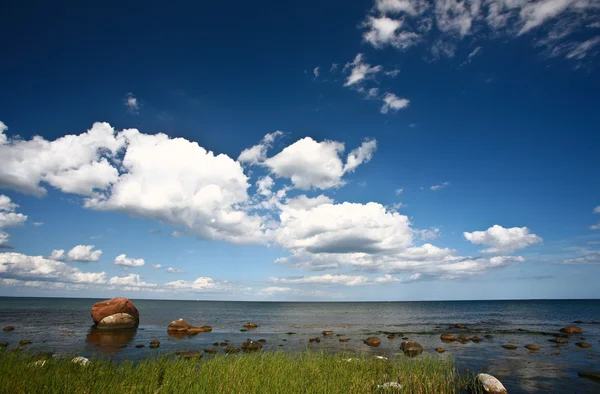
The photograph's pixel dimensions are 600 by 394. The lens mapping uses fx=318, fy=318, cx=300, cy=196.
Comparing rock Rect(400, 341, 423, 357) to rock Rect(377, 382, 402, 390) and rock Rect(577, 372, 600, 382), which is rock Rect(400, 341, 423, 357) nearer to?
rock Rect(577, 372, 600, 382)

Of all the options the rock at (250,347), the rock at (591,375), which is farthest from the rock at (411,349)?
the rock at (250,347)

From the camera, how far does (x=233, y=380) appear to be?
41.9 ft

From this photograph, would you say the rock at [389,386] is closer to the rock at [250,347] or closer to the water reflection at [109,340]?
the rock at [250,347]

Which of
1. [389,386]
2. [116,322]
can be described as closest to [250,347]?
[389,386]

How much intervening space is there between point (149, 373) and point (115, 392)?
3272 millimetres

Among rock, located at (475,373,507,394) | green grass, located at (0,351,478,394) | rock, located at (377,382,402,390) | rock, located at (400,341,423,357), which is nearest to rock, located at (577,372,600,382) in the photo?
rock, located at (475,373,507,394)

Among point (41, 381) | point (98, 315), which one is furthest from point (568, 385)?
point (98, 315)

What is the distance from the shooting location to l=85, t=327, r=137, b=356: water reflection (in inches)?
1148

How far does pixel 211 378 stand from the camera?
1309cm

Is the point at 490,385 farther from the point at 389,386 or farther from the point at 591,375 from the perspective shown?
the point at 591,375

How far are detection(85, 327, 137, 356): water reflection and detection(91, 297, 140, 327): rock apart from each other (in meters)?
1.95

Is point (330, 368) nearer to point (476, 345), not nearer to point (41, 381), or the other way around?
point (41, 381)

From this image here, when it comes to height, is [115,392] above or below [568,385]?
above

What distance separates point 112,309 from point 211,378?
134ft
